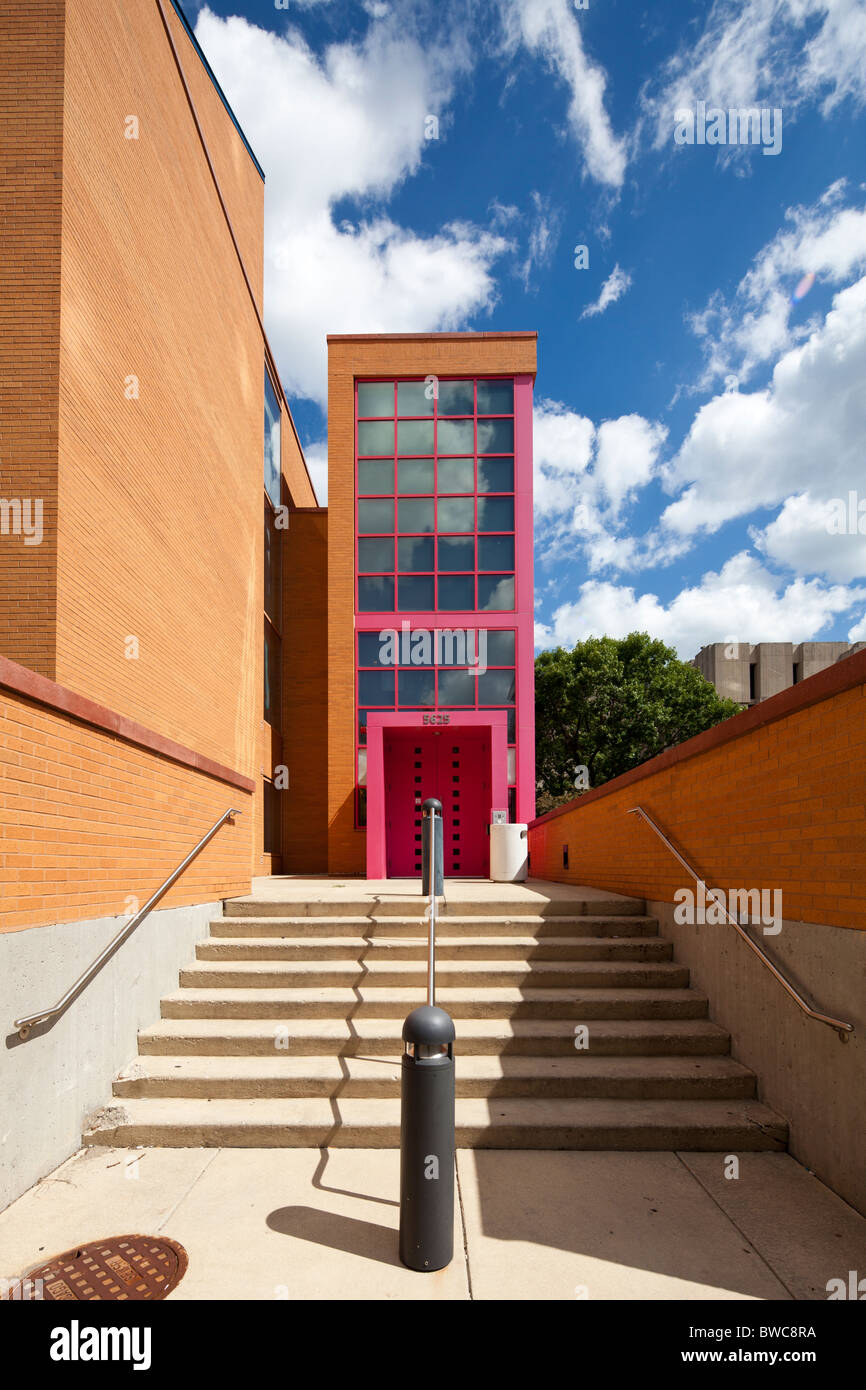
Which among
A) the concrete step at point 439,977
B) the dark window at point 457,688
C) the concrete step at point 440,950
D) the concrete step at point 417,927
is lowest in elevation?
the concrete step at point 439,977

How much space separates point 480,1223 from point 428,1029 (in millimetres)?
1087

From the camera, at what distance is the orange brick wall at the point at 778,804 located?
12.0ft

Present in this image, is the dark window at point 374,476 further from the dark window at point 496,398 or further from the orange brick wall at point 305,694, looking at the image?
the orange brick wall at point 305,694

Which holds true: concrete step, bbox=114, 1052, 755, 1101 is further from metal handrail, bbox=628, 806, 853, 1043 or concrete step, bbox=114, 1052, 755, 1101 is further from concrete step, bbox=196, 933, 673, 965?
concrete step, bbox=196, 933, 673, 965

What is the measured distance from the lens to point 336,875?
49.2 ft

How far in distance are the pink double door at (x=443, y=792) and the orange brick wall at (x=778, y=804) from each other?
26.4ft

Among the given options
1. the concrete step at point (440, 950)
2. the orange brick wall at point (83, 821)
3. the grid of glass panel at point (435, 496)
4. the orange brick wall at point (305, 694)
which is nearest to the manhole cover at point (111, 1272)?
the orange brick wall at point (83, 821)

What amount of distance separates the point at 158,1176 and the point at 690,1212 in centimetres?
260

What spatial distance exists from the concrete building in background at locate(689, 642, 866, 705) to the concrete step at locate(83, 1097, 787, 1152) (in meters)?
59.7

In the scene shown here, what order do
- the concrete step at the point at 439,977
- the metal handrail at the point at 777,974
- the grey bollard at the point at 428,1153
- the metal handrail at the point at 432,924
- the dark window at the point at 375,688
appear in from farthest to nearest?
1. the dark window at the point at 375,688
2. the concrete step at the point at 439,977
3. the metal handrail at the point at 432,924
4. the metal handrail at the point at 777,974
5. the grey bollard at the point at 428,1153

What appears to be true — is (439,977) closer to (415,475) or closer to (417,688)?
(417,688)

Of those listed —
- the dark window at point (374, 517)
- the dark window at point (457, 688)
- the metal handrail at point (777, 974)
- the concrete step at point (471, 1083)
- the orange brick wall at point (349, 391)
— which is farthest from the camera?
the dark window at point (374, 517)

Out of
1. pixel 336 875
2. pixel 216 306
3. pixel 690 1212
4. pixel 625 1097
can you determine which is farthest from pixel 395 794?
pixel 690 1212
